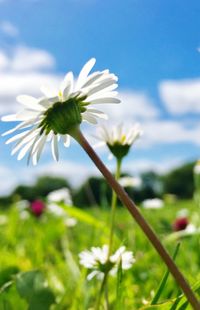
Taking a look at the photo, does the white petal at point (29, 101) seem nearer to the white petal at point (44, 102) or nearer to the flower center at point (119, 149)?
the white petal at point (44, 102)

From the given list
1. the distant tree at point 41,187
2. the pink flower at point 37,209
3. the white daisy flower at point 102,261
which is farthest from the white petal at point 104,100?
the distant tree at point 41,187

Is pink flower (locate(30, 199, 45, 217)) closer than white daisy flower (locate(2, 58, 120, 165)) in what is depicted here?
No

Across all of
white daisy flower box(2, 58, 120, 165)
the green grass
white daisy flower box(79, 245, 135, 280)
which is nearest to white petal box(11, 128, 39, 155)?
white daisy flower box(2, 58, 120, 165)

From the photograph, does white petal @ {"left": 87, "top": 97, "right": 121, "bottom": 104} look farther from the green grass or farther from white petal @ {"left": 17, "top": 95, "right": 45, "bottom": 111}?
the green grass

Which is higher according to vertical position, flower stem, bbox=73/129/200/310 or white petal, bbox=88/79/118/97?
white petal, bbox=88/79/118/97

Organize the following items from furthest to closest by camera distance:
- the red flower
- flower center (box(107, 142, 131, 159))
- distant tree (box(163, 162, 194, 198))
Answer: distant tree (box(163, 162, 194, 198)) → the red flower → flower center (box(107, 142, 131, 159))

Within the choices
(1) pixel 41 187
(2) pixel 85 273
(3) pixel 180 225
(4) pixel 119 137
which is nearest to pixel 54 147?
(4) pixel 119 137
